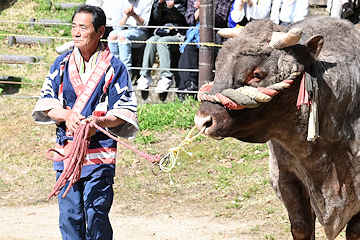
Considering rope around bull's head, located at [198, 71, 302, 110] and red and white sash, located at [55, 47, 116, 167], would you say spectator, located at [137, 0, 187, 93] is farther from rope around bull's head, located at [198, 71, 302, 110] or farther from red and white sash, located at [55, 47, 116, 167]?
rope around bull's head, located at [198, 71, 302, 110]

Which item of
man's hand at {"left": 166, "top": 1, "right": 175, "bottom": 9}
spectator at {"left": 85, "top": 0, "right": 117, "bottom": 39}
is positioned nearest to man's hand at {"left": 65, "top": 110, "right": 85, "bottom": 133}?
spectator at {"left": 85, "top": 0, "right": 117, "bottom": 39}

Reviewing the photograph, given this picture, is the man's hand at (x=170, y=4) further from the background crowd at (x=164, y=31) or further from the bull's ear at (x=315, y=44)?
the bull's ear at (x=315, y=44)

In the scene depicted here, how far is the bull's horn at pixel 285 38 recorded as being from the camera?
3598mm

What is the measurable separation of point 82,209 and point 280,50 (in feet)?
6.79

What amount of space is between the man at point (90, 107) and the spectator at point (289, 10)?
4.77 meters

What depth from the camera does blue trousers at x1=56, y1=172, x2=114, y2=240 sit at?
440 cm

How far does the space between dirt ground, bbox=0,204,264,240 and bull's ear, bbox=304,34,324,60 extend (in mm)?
2779

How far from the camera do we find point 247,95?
11.9ft

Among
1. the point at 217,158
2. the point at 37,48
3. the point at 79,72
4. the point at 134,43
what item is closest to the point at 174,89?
the point at 134,43

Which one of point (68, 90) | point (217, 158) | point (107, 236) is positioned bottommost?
point (217, 158)

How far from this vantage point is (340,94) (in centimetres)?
405

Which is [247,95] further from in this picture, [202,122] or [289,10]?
[289,10]

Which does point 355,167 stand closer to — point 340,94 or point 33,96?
point 340,94

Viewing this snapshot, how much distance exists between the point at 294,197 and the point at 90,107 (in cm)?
190
